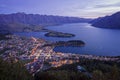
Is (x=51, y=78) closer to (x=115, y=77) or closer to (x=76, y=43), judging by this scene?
(x=115, y=77)

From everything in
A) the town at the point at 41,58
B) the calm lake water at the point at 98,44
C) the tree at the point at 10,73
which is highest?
the tree at the point at 10,73

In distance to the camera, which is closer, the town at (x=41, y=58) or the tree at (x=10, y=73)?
the tree at (x=10, y=73)

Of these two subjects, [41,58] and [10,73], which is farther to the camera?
[41,58]

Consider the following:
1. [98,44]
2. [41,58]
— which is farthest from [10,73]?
[98,44]

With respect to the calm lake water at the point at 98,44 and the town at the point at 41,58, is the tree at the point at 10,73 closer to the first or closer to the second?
the town at the point at 41,58

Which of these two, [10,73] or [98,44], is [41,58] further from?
[10,73]

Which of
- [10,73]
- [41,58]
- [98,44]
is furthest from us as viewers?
[98,44]

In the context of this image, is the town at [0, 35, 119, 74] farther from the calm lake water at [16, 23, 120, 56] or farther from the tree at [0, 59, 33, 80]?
the tree at [0, 59, 33, 80]

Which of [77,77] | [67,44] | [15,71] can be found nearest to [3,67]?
[15,71]

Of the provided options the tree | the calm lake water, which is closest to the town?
the calm lake water

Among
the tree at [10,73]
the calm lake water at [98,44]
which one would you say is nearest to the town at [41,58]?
the calm lake water at [98,44]

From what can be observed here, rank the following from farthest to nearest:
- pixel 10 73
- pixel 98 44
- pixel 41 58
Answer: pixel 98 44, pixel 41 58, pixel 10 73
